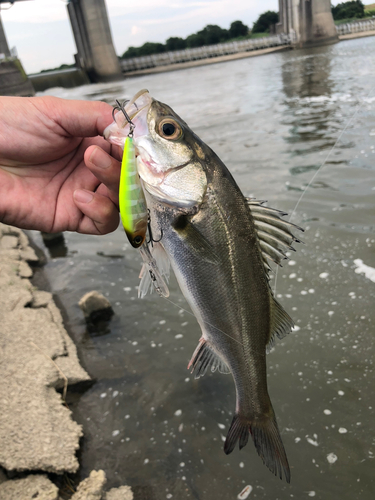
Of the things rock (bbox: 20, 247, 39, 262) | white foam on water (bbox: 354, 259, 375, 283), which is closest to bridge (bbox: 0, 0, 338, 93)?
rock (bbox: 20, 247, 39, 262)

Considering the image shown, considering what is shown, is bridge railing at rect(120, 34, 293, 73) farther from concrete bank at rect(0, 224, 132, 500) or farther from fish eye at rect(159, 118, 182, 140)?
fish eye at rect(159, 118, 182, 140)

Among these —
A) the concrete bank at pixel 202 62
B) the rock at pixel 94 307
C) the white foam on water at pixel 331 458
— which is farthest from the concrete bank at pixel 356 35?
the white foam on water at pixel 331 458

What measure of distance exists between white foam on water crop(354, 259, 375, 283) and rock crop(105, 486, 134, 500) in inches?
142

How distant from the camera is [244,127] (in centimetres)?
1328

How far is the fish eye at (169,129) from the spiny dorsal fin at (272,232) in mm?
454

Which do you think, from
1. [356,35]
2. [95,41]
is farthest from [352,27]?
[95,41]

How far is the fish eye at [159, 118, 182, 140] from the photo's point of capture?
1.71 meters

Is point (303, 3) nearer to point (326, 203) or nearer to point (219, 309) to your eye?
point (326, 203)

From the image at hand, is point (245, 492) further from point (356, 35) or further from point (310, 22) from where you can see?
point (356, 35)

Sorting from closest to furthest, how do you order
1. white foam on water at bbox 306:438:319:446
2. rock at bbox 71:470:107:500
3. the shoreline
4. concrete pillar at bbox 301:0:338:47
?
rock at bbox 71:470:107:500 → white foam on water at bbox 306:438:319:446 → concrete pillar at bbox 301:0:338:47 → the shoreline

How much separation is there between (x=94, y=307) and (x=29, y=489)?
2.61m

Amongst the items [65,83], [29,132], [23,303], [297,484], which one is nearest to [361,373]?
[297,484]

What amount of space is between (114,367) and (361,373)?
2.45 m

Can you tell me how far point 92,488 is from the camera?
2756 mm
